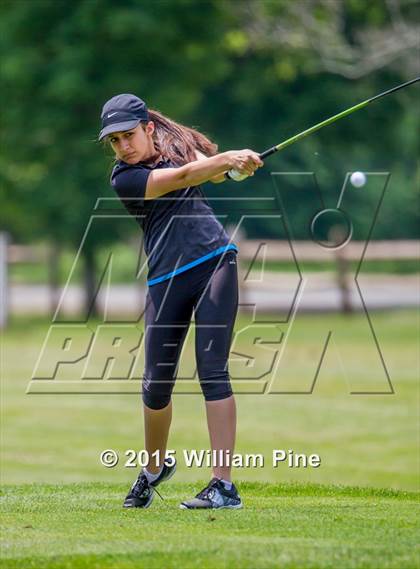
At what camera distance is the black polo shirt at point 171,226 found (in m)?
6.70

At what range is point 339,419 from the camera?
14742mm

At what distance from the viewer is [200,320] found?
672 centimetres

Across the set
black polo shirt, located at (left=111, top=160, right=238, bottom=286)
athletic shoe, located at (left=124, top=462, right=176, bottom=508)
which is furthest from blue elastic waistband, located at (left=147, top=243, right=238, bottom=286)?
athletic shoe, located at (left=124, top=462, right=176, bottom=508)

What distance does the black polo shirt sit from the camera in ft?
22.0

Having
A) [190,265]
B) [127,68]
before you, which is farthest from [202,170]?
[127,68]

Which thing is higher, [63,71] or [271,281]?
[63,71]

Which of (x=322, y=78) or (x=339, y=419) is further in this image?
(x=322, y=78)

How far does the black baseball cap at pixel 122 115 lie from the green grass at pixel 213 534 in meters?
1.82

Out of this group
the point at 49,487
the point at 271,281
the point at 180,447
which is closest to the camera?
the point at 49,487

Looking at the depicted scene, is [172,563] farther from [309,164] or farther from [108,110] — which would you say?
[309,164]

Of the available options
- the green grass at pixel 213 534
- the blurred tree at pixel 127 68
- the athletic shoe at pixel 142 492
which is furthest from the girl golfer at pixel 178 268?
the blurred tree at pixel 127 68

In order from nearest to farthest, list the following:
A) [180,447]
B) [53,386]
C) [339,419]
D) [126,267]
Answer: [180,447], [339,419], [53,386], [126,267]

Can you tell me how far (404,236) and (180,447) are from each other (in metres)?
33.4

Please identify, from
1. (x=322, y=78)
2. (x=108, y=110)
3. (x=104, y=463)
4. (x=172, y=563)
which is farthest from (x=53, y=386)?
(x=322, y=78)
